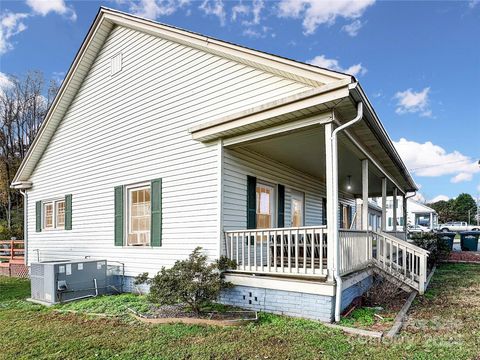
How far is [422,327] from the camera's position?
15.9 ft

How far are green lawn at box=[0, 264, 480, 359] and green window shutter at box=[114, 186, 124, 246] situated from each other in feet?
7.82

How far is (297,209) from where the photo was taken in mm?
10266

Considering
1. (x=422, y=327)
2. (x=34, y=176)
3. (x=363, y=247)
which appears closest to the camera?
(x=422, y=327)

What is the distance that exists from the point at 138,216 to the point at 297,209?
15.7ft

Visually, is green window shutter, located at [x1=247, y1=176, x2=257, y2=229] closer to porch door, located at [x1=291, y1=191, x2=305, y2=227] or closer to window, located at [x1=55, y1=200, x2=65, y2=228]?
porch door, located at [x1=291, y1=191, x2=305, y2=227]

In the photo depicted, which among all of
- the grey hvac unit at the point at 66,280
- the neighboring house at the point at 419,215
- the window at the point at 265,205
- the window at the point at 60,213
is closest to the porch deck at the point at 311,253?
the window at the point at 265,205

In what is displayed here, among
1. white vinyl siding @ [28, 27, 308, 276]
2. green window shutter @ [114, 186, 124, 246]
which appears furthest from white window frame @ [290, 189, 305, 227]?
green window shutter @ [114, 186, 124, 246]

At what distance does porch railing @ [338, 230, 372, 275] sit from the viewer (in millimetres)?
5504

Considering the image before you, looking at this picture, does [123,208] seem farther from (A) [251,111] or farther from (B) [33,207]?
(B) [33,207]

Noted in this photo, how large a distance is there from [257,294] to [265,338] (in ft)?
4.44

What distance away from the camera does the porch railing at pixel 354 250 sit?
5.50 metres

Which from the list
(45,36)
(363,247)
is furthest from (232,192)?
(45,36)

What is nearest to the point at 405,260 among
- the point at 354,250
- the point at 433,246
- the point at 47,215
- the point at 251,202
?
the point at 354,250

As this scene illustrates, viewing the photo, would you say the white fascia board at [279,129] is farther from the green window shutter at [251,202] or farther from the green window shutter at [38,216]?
the green window shutter at [38,216]
